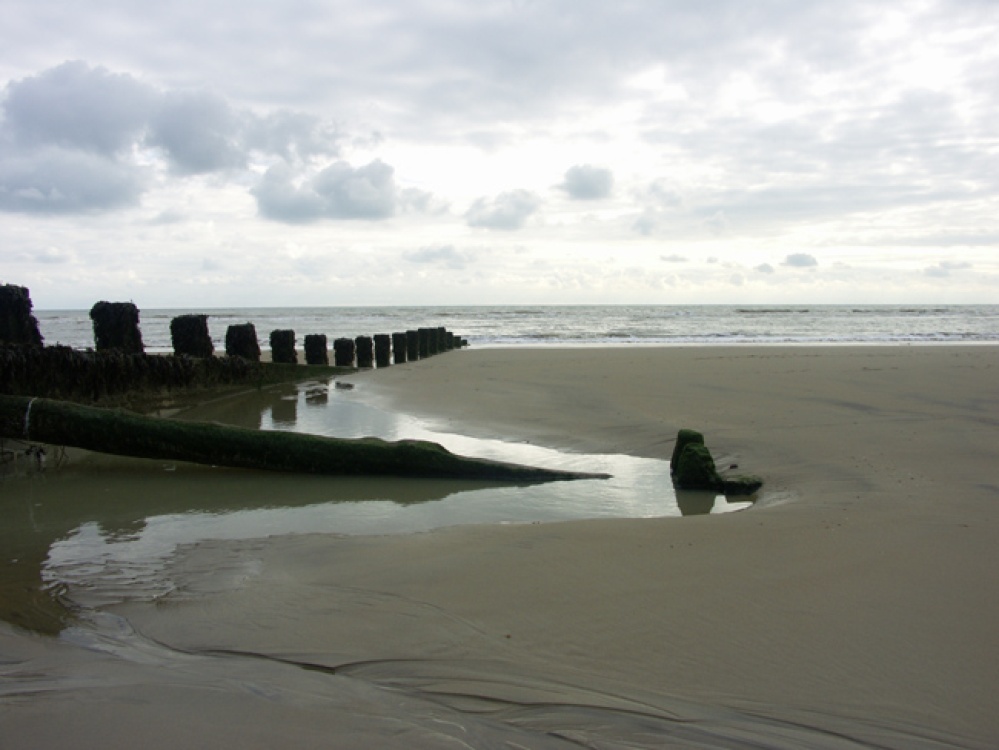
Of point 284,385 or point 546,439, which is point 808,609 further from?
point 284,385

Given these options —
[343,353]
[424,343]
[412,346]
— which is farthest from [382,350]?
[424,343]

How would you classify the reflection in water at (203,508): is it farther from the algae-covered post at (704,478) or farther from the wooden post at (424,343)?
the wooden post at (424,343)

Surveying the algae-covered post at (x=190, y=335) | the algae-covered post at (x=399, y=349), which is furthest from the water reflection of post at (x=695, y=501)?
the algae-covered post at (x=399, y=349)

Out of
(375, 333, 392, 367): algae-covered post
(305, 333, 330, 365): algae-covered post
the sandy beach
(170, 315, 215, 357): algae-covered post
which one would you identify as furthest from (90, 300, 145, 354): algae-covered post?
(375, 333, 392, 367): algae-covered post

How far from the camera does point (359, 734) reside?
2195 millimetres

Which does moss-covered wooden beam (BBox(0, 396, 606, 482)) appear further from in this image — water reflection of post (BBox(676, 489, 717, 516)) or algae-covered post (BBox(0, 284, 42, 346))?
algae-covered post (BBox(0, 284, 42, 346))

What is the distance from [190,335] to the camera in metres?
10.3

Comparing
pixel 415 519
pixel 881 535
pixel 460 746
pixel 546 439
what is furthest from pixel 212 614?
pixel 546 439

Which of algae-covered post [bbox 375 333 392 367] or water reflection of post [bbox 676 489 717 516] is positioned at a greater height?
algae-covered post [bbox 375 333 392 367]

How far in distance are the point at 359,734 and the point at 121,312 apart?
28.3 ft

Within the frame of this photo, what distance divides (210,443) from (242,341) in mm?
6112

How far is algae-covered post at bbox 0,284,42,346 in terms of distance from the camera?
25.8 ft

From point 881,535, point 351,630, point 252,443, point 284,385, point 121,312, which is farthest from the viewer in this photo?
point 284,385

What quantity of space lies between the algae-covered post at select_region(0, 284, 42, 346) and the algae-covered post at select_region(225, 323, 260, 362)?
12.3 feet
